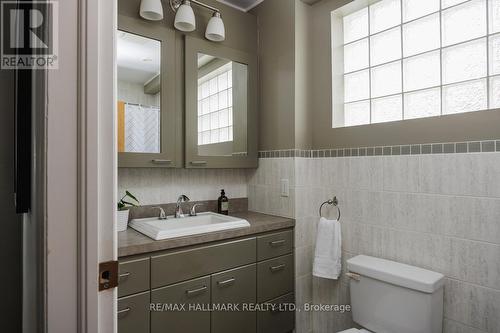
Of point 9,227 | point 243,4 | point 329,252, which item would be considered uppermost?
point 243,4

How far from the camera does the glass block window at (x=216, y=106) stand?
1.92 meters

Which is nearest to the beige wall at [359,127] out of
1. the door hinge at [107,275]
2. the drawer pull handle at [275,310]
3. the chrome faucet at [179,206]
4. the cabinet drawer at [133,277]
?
the chrome faucet at [179,206]

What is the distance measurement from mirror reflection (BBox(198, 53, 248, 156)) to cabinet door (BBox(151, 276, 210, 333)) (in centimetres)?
83

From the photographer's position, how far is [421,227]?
153 cm

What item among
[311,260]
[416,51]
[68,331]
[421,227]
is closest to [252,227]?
[311,260]

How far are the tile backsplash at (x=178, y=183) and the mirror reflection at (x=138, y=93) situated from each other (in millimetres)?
265

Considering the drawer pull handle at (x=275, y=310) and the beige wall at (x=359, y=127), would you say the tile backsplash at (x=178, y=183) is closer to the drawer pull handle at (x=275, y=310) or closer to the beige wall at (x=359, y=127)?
the beige wall at (x=359, y=127)

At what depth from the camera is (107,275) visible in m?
0.56

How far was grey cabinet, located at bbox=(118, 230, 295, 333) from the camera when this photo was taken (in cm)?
132

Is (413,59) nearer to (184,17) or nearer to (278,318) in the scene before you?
(184,17)

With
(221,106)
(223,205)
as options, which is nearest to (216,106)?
(221,106)

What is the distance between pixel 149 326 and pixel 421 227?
4.77 feet

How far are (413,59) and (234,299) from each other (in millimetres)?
1698

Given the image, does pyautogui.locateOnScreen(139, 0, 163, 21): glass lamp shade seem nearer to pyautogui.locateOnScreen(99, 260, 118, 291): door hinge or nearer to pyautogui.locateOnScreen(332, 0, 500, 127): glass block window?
Answer: pyautogui.locateOnScreen(332, 0, 500, 127): glass block window
